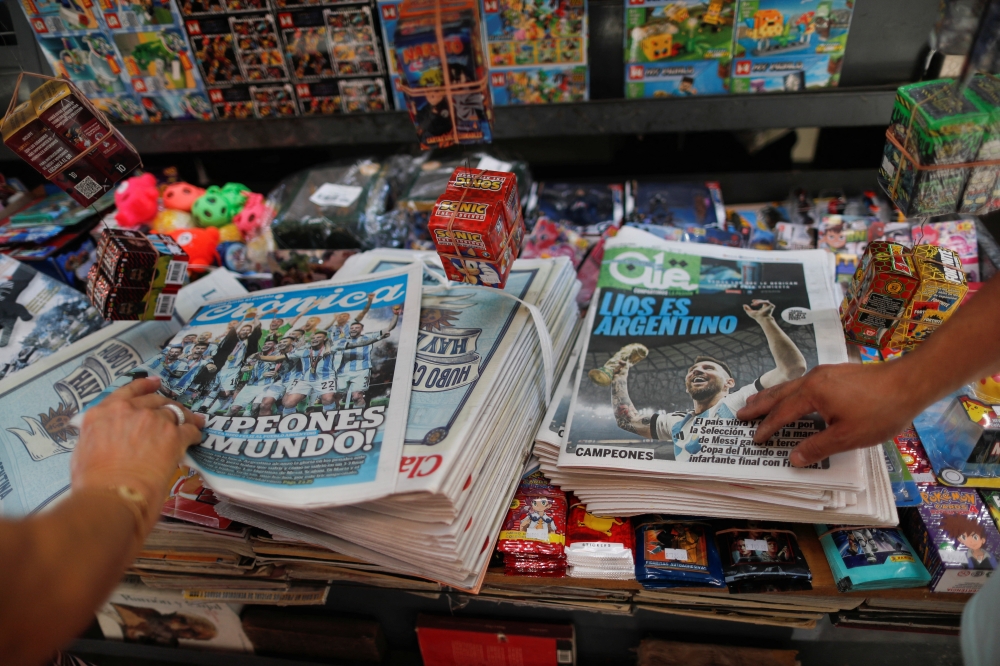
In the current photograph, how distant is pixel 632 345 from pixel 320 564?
2.24 feet

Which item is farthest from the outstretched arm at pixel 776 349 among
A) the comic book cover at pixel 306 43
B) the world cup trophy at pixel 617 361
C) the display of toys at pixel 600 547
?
the comic book cover at pixel 306 43

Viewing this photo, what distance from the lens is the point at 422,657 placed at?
1.41 metres

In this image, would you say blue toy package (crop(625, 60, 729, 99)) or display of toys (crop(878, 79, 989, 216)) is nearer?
display of toys (crop(878, 79, 989, 216))

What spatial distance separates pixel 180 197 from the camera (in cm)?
181

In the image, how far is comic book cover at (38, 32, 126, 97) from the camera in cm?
161

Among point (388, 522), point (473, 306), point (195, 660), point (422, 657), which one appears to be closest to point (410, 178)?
point (473, 306)

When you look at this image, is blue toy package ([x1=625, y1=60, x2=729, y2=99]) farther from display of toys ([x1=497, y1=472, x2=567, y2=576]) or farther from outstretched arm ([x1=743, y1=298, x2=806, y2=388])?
display of toys ([x1=497, y1=472, x2=567, y2=576])

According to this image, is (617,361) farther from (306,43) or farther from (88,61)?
(88,61)

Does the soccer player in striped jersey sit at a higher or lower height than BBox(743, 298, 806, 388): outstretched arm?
higher

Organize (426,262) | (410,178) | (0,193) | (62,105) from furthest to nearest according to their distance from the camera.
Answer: (0,193)
(410,178)
(426,262)
(62,105)

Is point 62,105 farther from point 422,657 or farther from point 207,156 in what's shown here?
point 422,657

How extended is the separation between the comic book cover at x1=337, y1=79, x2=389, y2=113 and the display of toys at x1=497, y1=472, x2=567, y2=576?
1.08 metres

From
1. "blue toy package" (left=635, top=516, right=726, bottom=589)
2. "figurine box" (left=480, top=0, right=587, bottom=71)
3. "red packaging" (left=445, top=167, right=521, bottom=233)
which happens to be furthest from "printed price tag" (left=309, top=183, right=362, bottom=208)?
"blue toy package" (left=635, top=516, right=726, bottom=589)

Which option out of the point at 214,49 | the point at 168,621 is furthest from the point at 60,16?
the point at 168,621
